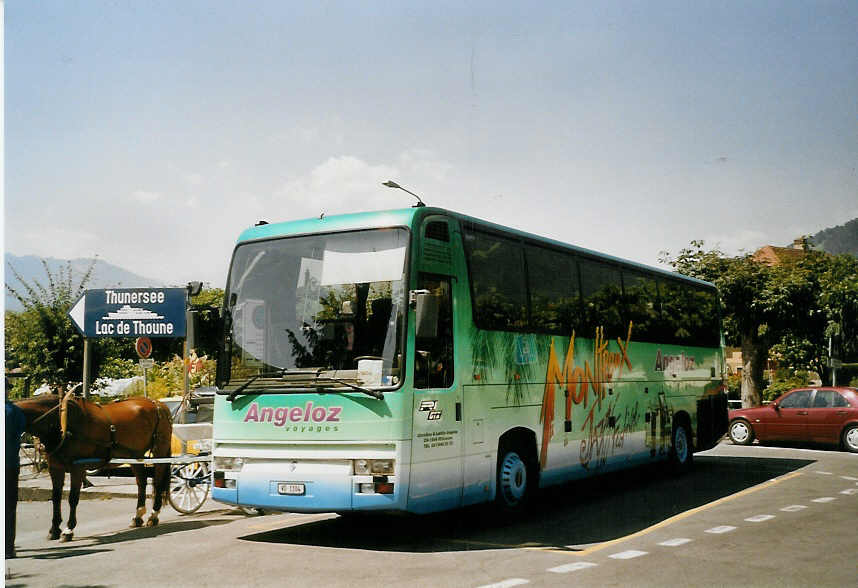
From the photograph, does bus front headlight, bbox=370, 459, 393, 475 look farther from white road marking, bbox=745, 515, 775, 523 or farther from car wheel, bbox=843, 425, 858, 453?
car wheel, bbox=843, 425, 858, 453

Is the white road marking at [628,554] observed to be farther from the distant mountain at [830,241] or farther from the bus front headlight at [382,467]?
the distant mountain at [830,241]

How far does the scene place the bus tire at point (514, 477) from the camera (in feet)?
36.8

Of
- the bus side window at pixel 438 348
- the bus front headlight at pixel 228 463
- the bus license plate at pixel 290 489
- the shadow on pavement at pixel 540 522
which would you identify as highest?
the bus side window at pixel 438 348

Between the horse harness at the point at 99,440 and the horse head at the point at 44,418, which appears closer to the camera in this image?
the horse head at the point at 44,418

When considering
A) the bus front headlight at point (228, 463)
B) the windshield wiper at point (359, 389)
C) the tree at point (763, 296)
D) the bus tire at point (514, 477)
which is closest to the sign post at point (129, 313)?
the bus front headlight at point (228, 463)

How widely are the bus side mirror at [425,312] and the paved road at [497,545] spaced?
2.32m

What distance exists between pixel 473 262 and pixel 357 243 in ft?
5.34

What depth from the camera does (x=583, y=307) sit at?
537 inches

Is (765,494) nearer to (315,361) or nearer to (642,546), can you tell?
(642,546)

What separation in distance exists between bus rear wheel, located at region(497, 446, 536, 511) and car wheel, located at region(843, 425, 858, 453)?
14.2m

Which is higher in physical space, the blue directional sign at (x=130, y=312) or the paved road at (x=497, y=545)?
the blue directional sign at (x=130, y=312)

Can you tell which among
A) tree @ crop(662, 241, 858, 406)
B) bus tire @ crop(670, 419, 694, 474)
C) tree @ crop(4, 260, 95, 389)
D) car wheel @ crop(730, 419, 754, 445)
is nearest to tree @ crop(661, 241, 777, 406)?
tree @ crop(662, 241, 858, 406)

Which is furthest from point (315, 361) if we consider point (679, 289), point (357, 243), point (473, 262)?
point (679, 289)

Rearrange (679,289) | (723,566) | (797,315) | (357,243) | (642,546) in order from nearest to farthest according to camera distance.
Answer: (723,566) → (642,546) → (357,243) → (679,289) → (797,315)
